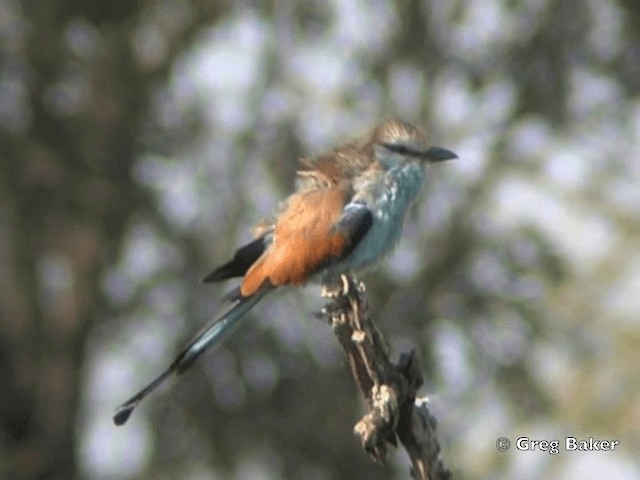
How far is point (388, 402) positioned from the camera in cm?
581

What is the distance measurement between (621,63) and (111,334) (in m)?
4.79

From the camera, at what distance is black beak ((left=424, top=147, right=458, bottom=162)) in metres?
7.41

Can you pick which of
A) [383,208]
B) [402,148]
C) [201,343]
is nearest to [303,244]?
[383,208]

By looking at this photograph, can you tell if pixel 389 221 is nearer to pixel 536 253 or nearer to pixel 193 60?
pixel 536 253

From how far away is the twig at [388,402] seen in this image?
5.70m

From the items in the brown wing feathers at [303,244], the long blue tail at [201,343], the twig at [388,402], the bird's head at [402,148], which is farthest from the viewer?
the bird's head at [402,148]

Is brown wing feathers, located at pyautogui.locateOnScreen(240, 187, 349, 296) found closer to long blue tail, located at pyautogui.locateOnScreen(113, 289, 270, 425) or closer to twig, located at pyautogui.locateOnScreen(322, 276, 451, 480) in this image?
long blue tail, located at pyautogui.locateOnScreen(113, 289, 270, 425)

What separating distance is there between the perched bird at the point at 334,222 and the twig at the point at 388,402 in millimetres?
828

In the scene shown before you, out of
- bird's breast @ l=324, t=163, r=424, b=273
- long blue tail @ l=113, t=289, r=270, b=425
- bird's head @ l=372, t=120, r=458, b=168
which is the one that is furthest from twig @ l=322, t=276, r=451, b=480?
bird's head @ l=372, t=120, r=458, b=168

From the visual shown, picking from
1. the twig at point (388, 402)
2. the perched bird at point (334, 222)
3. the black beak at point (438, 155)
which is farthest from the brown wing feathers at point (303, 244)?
the twig at point (388, 402)

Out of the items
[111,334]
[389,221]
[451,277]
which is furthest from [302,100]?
[389,221]

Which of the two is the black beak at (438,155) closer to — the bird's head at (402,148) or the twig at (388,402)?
the bird's head at (402,148)

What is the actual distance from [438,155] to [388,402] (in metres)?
1.86

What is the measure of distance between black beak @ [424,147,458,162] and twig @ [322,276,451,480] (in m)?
1.39
